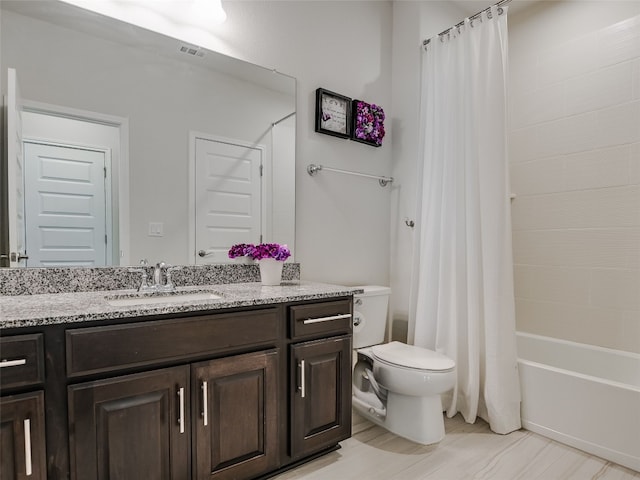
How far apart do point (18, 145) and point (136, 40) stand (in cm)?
68

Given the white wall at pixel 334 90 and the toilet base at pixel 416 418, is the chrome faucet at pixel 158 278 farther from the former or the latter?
the toilet base at pixel 416 418

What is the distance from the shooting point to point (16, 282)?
1468 mm

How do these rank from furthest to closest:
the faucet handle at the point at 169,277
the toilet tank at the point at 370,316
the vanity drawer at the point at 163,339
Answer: the toilet tank at the point at 370,316 → the faucet handle at the point at 169,277 → the vanity drawer at the point at 163,339

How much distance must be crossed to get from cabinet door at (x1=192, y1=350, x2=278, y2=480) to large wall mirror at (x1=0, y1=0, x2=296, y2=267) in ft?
2.14

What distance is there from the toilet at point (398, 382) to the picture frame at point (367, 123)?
99 centimetres

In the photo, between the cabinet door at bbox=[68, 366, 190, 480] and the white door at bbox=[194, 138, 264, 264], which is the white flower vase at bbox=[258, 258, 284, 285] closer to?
the white door at bbox=[194, 138, 264, 264]

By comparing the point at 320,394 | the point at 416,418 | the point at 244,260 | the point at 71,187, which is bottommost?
the point at 416,418

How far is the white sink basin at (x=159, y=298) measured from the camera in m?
1.52

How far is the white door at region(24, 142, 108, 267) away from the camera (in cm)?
151

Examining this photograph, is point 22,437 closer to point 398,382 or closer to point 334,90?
point 398,382

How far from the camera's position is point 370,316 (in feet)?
7.74

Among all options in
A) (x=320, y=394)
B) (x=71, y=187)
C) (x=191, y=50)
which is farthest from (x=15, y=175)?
(x=320, y=394)

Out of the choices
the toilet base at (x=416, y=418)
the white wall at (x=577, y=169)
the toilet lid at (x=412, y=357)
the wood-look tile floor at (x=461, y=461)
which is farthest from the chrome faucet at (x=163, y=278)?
the white wall at (x=577, y=169)

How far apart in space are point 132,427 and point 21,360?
1.28ft
